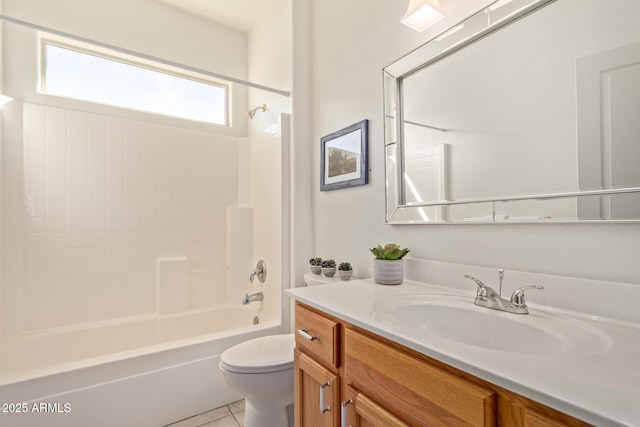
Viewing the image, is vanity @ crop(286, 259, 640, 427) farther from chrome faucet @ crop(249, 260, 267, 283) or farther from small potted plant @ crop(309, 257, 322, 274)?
chrome faucet @ crop(249, 260, 267, 283)

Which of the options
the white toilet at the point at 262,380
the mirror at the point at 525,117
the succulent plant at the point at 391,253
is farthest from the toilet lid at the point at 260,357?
the mirror at the point at 525,117

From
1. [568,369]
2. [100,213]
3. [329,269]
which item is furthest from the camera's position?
[100,213]

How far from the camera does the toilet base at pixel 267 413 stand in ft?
4.63

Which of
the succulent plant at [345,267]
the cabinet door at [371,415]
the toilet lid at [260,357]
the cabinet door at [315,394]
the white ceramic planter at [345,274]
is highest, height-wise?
the succulent plant at [345,267]

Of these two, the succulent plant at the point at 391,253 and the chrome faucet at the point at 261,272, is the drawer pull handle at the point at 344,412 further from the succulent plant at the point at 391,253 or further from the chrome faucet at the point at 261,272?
the chrome faucet at the point at 261,272

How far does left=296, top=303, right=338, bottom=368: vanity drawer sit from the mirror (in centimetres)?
60

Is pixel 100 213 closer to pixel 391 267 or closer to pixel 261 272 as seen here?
pixel 261 272

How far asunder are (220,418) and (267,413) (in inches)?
17.6

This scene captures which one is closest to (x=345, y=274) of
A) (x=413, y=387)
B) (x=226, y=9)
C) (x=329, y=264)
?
(x=329, y=264)

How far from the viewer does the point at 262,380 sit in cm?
135

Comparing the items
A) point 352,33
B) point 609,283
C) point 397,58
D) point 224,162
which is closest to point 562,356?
point 609,283

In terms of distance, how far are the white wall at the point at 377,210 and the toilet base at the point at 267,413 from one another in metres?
0.75

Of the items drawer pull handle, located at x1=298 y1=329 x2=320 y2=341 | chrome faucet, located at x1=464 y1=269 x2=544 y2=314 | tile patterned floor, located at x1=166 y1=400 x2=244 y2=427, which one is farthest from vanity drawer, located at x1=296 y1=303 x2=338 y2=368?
tile patterned floor, located at x1=166 y1=400 x2=244 y2=427

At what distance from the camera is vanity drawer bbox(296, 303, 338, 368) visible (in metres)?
0.91
